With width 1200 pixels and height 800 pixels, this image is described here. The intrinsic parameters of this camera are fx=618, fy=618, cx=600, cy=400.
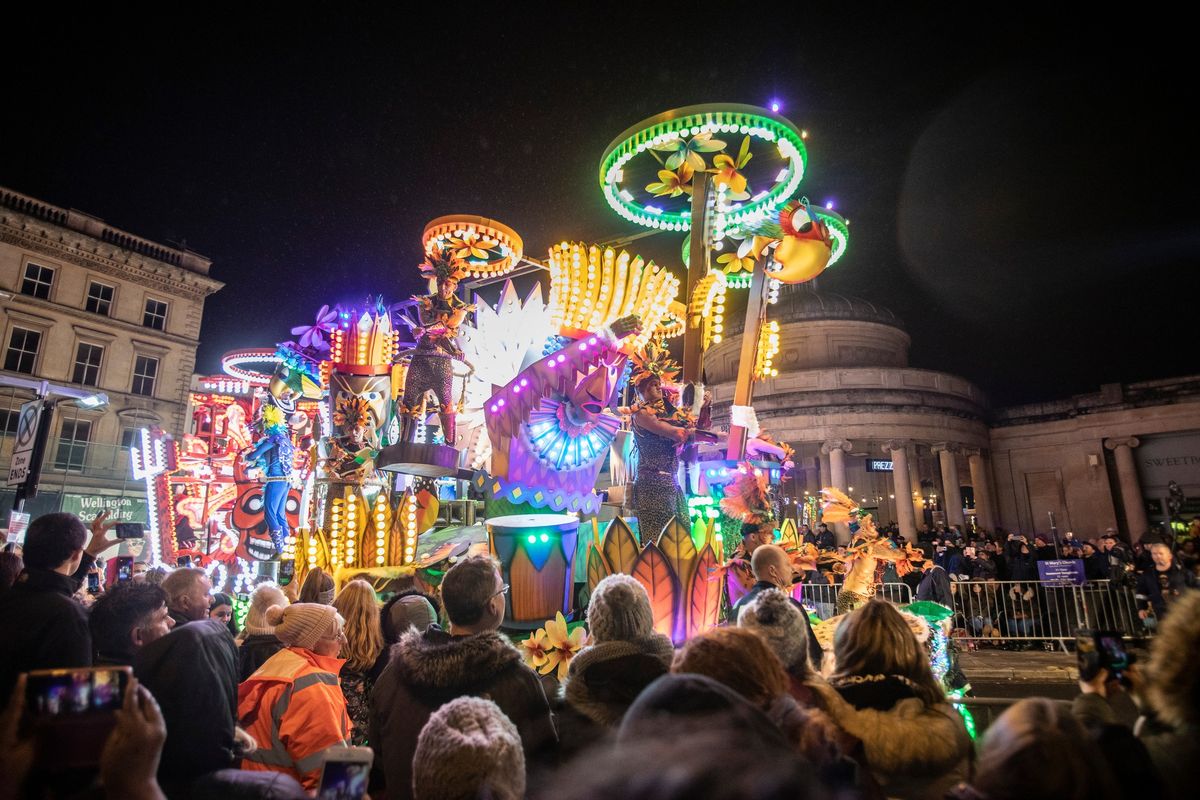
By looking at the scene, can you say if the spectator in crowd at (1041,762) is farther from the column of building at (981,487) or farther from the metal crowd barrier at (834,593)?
the column of building at (981,487)

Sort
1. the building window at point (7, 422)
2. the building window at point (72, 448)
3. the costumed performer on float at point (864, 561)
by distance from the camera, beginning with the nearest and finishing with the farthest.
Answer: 1. the costumed performer on float at point (864, 561)
2. the building window at point (7, 422)
3. the building window at point (72, 448)

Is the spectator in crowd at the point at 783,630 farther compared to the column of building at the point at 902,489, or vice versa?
the column of building at the point at 902,489

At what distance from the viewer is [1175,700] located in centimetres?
202

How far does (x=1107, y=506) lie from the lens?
30250 millimetres

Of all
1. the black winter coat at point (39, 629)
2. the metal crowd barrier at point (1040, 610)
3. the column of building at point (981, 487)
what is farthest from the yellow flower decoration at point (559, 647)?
the column of building at point (981, 487)

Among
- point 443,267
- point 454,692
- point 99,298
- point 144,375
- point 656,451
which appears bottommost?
point 454,692

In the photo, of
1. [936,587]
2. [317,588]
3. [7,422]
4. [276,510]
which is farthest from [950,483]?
[7,422]

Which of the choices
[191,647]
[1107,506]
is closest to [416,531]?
[191,647]

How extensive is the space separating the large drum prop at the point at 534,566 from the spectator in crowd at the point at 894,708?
462 centimetres

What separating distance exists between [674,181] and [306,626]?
435 inches

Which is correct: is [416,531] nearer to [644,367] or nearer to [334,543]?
[334,543]

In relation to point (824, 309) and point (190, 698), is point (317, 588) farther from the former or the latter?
point (824, 309)

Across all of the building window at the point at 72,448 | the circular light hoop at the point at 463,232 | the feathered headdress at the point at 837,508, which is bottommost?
the feathered headdress at the point at 837,508

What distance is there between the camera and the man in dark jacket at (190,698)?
2555 millimetres
